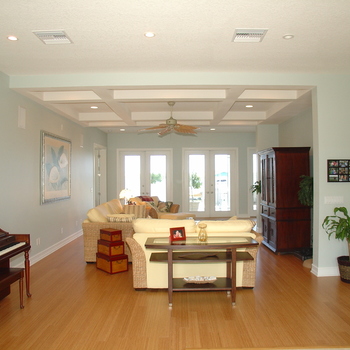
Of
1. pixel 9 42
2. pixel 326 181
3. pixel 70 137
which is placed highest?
pixel 9 42

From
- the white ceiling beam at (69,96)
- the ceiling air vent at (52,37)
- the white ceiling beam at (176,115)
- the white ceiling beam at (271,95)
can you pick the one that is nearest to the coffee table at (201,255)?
the ceiling air vent at (52,37)

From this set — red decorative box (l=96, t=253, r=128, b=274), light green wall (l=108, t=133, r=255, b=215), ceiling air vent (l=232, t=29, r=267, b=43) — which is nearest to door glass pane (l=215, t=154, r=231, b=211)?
light green wall (l=108, t=133, r=255, b=215)

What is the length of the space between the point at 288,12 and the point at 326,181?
2513 mm

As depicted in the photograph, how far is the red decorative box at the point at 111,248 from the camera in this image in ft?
14.9

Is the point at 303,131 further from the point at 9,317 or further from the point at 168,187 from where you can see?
the point at 9,317

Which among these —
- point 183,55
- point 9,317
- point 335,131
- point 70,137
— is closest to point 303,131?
point 335,131

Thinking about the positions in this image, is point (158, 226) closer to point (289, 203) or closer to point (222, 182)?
point (289, 203)

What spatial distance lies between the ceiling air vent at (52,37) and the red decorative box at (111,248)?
106 inches

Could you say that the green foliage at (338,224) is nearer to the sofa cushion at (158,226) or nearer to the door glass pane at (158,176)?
the sofa cushion at (158,226)

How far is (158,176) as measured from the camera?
10.0m

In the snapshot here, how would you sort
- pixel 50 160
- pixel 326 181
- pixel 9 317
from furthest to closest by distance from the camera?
pixel 50 160 < pixel 326 181 < pixel 9 317

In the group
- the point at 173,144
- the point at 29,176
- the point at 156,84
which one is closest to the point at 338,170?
the point at 156,84

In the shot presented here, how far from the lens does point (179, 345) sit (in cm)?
264

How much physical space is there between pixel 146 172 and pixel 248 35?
715 centimetres
